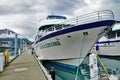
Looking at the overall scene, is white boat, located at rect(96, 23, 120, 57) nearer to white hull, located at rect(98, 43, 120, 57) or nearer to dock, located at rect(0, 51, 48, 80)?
white hull, located at rect(98, 43, 120, 57)

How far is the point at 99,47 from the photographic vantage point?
2212 centimetres

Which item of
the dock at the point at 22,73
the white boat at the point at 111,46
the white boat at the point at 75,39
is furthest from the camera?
the white boat at the point at 111,46

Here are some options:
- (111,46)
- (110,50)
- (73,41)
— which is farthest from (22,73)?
(110,50)

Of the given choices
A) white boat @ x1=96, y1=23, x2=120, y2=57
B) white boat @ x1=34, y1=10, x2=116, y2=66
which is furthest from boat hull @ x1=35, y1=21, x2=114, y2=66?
white boat @ x1=96, y1=23, x2=120, y2=57

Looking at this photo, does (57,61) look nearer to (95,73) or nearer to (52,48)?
(52,48)

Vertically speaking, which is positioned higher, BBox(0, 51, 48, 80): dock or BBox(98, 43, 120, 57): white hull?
BBox(98, 43, 120, 57): white hull

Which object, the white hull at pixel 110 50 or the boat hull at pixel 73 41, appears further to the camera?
the white hull at pixel 110 50

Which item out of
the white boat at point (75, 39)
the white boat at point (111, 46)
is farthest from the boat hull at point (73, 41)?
the white boat at point (111, 46)

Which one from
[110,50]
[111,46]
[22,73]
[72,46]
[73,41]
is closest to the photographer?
[22,73]

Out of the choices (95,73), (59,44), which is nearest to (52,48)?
(59,44)

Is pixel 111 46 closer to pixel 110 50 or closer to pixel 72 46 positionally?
pixel 110 50

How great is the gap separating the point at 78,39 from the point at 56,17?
6704 mm

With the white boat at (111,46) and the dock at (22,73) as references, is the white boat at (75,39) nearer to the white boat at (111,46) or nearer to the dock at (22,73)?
the dock at (22,73)

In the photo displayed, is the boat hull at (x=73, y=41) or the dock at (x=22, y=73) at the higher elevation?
the boat hull at (x=73, y=41)
